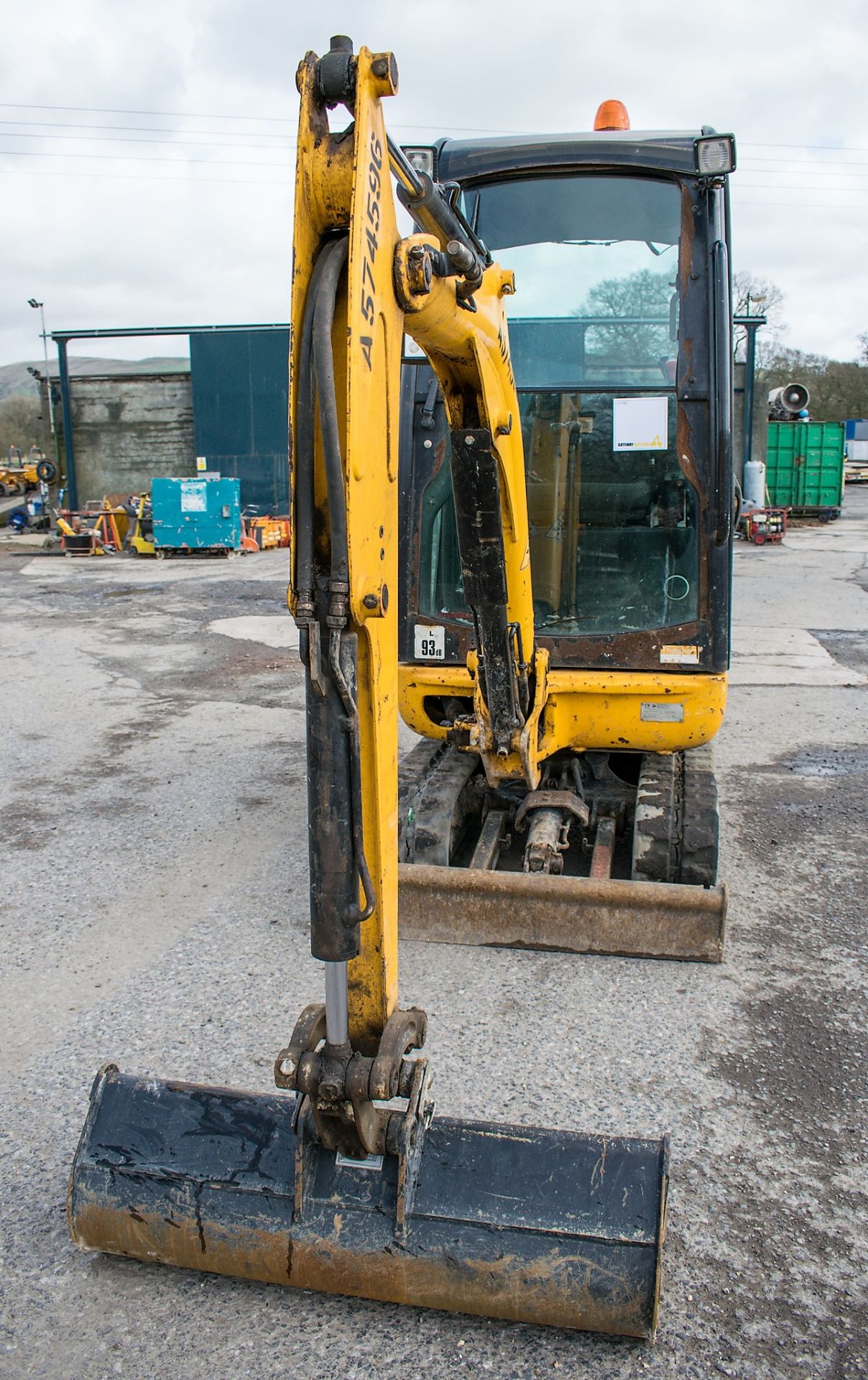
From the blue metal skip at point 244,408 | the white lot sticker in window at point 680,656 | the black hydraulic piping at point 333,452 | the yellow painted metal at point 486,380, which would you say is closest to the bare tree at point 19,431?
the blue metal skip at point 244,408

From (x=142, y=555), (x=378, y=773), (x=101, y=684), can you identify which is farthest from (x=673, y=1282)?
(x=142, y=555)

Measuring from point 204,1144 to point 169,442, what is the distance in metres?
25.6

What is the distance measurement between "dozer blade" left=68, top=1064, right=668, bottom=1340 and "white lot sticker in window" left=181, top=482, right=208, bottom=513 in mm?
18010

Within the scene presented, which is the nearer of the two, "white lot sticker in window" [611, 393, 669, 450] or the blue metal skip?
"white lot sticker in window" [611, 393, 669, 450]

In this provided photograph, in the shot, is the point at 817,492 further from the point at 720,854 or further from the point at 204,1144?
the point at 204,1144

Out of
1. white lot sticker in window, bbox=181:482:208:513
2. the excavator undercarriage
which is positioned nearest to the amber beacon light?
the excavator undercarriage

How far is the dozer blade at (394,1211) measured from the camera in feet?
7.77

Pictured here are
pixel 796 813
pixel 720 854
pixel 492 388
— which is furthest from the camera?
pixel 796 813

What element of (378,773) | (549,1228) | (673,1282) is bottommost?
(673,1282)

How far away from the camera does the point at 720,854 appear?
17.4 feet

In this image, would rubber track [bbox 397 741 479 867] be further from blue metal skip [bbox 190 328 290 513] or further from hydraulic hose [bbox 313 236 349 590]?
blue metal skip [bbox 190 328 290 513]

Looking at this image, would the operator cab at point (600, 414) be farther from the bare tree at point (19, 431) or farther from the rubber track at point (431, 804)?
the bare tree at point (19, 431)

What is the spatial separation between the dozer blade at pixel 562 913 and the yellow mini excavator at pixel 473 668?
0.05ft

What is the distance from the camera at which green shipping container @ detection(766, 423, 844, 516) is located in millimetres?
25328
